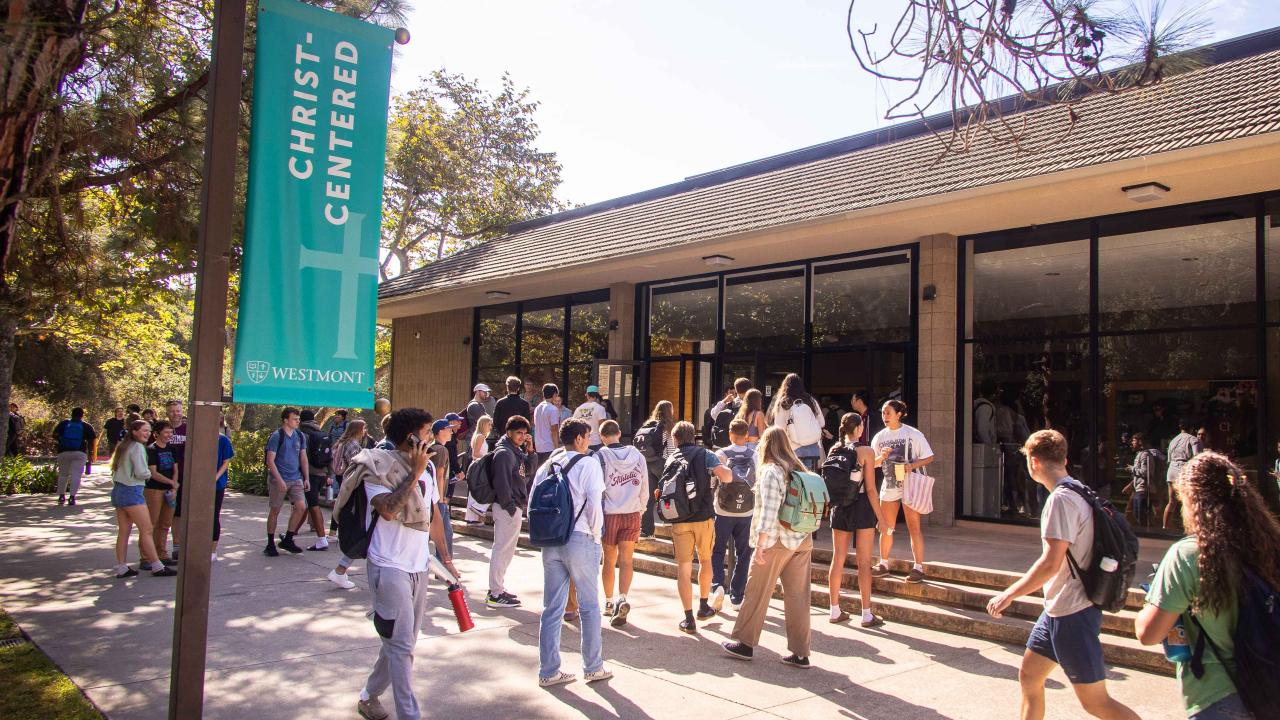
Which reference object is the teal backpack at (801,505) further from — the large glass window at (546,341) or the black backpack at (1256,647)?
the large glass window at (546,341)

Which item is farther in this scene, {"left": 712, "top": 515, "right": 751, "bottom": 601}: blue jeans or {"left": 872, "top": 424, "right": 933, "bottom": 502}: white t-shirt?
{"left": 872, "top": 424, "right": 933, "bottom": 502}: white t-shirt

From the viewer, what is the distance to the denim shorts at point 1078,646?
399 cm

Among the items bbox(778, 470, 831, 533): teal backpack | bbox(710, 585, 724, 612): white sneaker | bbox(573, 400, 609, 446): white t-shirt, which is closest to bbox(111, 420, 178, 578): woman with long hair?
bbox(573, 400, 609, 446): white t-shirt

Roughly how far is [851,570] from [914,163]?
6033 mm

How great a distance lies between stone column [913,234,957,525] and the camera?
11430mm

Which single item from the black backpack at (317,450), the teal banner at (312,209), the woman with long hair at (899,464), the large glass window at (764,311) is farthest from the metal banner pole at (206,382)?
the large glass window at (764,311)

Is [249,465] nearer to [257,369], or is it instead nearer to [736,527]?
[736,527]

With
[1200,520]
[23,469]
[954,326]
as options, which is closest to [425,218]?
[23,469]

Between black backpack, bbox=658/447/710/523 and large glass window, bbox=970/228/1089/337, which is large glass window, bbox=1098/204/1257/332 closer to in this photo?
large glass window, bbox=970/228/1089/337

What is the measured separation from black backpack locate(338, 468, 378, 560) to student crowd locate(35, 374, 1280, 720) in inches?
0.4

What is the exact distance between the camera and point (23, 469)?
18.8 metres

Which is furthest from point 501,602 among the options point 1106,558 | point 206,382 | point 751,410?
point 1106,558

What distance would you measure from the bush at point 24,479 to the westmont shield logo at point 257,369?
18.9m

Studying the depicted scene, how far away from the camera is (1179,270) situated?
10.2 m
